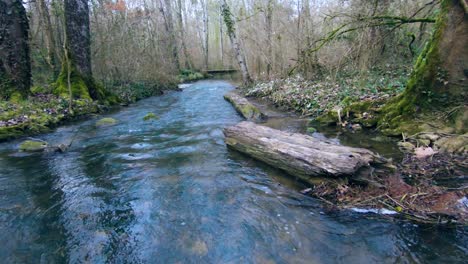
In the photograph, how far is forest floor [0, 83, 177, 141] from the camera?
308 inches

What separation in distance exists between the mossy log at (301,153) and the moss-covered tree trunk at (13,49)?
8526 mm

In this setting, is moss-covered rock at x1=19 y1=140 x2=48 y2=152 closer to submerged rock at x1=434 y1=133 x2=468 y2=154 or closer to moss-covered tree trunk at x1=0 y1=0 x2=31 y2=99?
moss-covered tree trunk at x1=0 y1=0 x2=31 y2=99

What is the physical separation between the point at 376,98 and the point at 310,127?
6.46 feet

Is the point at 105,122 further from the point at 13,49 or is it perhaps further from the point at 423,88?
the point at 423,88

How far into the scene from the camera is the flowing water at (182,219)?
2979mm

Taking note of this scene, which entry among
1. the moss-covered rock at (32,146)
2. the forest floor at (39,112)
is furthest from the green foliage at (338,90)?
the forest floor at (39,112)

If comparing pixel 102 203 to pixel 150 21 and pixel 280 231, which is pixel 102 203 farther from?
pixel 150 21

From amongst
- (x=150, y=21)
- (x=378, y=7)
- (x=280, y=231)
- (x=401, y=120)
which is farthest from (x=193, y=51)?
(x=280, y=231)

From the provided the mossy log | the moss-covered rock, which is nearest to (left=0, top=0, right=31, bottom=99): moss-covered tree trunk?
the moss-covered rock

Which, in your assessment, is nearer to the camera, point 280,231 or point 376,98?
point 280,231

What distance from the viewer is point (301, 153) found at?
4.37m

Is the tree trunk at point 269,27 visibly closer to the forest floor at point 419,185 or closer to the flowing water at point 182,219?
the forest floor at point 419,185

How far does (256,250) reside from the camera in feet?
10.1

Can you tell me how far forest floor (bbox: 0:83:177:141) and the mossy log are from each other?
20.1ft
